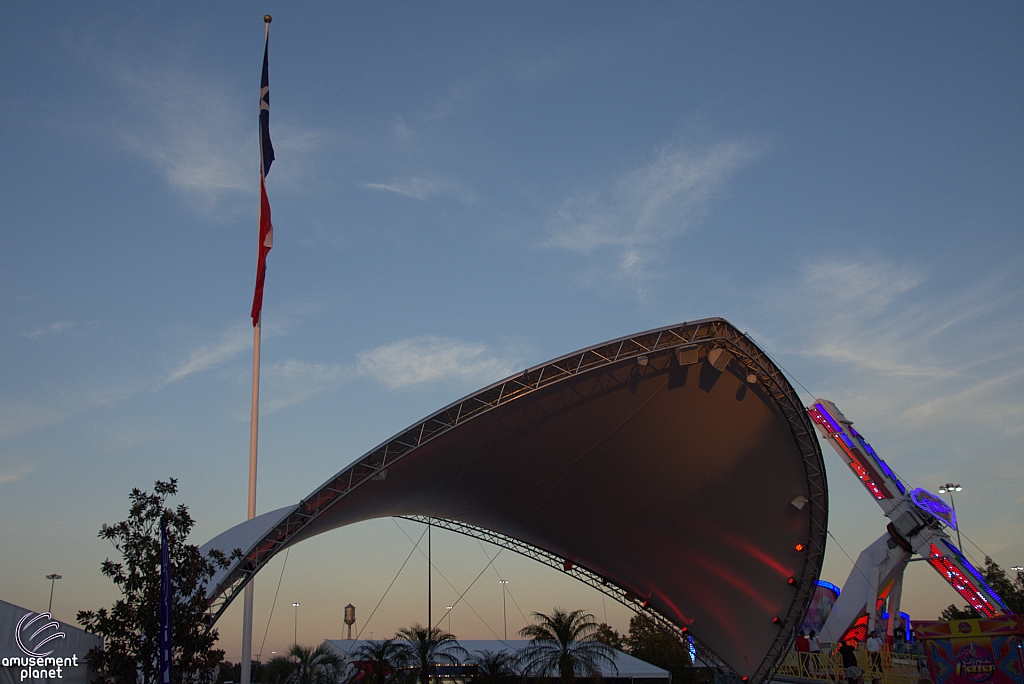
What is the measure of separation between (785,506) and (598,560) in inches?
360

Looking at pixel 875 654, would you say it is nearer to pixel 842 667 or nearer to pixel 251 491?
pixel 842 667

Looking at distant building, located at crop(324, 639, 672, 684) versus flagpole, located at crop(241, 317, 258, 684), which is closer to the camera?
flagpole, located at crop(241, 317, 258, 684)

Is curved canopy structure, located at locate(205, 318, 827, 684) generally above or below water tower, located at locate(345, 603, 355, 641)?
above

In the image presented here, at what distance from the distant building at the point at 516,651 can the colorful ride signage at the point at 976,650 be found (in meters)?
13.0

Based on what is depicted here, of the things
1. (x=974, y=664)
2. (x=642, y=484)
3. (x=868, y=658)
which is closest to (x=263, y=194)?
(x=642, y=484)

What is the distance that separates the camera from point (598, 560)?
104 feet

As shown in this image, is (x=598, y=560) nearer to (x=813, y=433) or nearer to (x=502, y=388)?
(x=813, y=433)

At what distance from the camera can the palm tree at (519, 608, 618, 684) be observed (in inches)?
1098

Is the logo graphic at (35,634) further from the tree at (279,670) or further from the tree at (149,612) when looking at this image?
the tree at (279,670)

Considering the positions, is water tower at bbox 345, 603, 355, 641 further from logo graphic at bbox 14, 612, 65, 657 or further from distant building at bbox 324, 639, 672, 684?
logo graphic at bbox 14, 612, 65, 657

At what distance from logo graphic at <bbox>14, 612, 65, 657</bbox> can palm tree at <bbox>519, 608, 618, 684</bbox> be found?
1868cm

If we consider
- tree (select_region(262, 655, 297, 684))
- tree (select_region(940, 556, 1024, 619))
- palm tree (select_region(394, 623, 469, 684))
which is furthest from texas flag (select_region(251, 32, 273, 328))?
tree (select_region(940, 556, 1024, 619))

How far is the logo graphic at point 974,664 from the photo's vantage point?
59.6 ft

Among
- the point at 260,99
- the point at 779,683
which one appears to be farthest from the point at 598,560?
the point at 260,99
